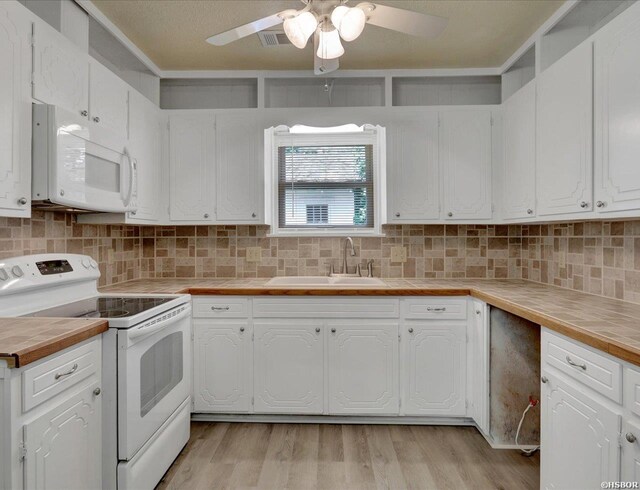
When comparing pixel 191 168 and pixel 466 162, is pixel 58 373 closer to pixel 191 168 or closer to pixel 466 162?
pixel 191 168

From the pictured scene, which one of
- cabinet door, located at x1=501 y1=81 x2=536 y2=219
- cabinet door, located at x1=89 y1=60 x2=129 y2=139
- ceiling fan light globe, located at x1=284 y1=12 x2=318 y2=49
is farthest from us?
cabinet door, located at x1=501 y1=81 x2=536 y2=219

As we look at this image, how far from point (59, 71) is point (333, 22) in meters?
1.28


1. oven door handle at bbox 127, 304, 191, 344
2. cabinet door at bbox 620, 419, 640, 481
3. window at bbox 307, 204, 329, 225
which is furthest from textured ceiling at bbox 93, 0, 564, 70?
cabinet door at bbox 620, 419, 640, 481

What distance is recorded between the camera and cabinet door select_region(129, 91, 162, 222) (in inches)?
94.7

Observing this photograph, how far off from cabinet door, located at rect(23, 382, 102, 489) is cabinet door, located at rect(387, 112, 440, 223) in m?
2.05

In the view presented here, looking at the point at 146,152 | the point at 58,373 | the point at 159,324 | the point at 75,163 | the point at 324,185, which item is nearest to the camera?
the point at 58,373

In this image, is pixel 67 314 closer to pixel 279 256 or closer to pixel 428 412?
pixel 279 256

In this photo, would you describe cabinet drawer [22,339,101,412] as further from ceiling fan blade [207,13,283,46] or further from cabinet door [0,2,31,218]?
ceiling fan blade [207,13,283,46]

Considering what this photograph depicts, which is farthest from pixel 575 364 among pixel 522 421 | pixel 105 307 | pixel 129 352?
pixel 105 307

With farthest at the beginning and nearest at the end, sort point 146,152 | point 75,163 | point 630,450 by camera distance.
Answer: point 146,152 < point 75,163 < point 630,450

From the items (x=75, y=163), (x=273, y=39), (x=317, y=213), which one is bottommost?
(x=317, y=213)

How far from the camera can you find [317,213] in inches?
122

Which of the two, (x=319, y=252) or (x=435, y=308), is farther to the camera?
(x=319, y=252)

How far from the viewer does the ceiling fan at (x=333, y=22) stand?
4.68ft
